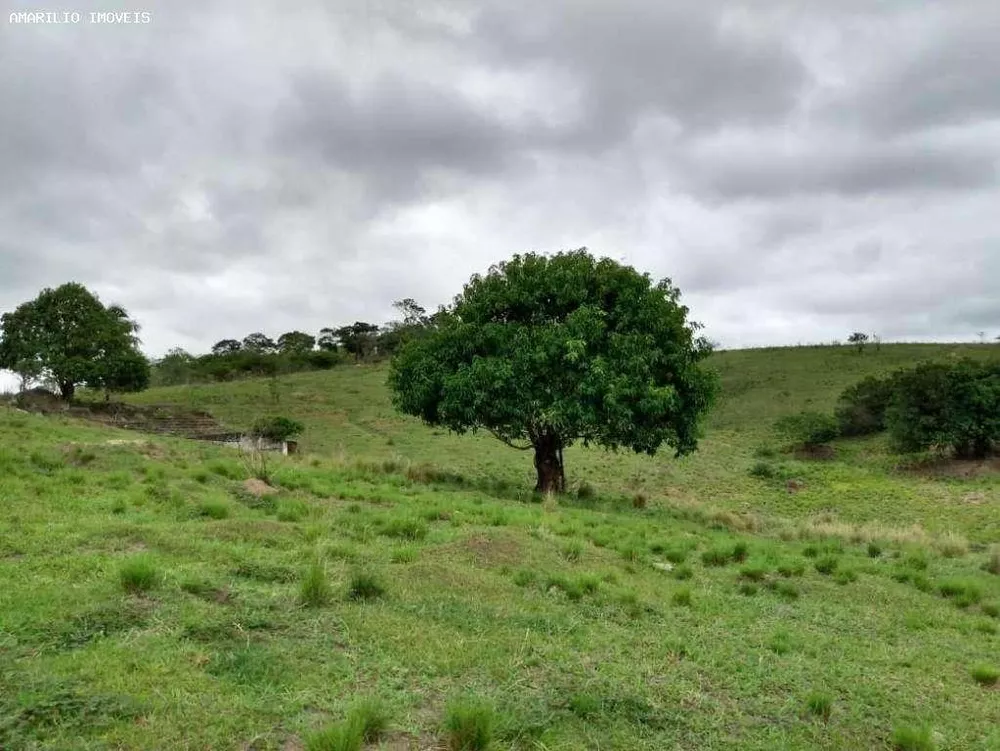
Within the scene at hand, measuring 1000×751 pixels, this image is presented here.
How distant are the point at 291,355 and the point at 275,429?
52068 mm

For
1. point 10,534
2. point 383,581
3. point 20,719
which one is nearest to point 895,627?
point 383,581

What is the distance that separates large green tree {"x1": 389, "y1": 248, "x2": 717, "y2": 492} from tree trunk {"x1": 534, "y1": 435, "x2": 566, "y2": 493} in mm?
34

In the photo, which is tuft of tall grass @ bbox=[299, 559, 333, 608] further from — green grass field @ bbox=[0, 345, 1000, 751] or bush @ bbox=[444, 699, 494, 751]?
bush @ bbox=[444, 699, 494, 751]

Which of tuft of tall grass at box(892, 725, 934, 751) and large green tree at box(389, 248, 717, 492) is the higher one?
large green tree at box(389, 248, 717, 492)

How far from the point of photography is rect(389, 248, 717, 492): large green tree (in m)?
20.0

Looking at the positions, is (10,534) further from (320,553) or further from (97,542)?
(320,553)

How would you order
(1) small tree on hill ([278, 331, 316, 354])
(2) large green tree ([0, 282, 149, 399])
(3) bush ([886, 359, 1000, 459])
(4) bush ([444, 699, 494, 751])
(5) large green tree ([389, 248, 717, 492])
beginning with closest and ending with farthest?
(4) bush ([444, 699, 494, 751]), (5) large green tree ([389, 248, 717, 492]), (3) bush ([886, 359, 1000, 459]), (2) large green tree ([0, 282, 149, 399]), (1) small tree on hill ([278, 331, 316, 354])

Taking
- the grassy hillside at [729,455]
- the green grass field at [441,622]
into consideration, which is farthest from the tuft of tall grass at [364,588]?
the grassy hillside at [729,455]

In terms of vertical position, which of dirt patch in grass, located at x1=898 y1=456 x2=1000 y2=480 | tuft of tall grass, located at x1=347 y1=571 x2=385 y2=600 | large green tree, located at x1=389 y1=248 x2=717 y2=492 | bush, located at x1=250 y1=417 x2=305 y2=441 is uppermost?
large green tree, located at x1=389 y1=248 x2=717 y2=492

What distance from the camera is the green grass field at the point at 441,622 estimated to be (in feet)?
16.2

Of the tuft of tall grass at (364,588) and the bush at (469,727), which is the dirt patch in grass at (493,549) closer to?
the tuft of tall grass at (364,588)

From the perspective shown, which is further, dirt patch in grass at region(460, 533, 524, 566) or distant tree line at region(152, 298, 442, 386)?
distant tree line at region(152, 298, 442, 386)

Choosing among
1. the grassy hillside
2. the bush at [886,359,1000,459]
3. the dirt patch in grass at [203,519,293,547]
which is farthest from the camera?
the bush at [886,359,1000,459]

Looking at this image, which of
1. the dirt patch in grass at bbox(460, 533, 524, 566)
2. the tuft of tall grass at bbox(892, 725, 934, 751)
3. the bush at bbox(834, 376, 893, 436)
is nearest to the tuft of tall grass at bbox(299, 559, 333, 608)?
the dirt patch in grass at bbox(460, 533, 524, 566)
